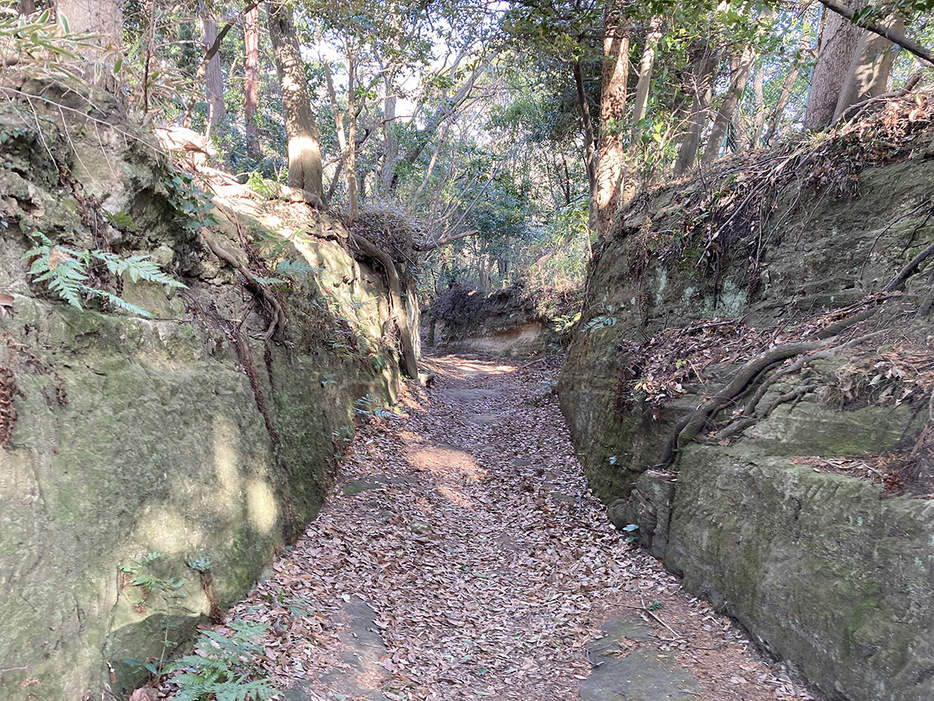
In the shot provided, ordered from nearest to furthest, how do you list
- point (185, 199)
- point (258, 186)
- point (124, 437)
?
1. point (124, 437)
2. point (185, 199)
3. point (258, 186)

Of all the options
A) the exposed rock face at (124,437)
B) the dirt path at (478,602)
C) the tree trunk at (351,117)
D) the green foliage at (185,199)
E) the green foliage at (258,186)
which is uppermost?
the tree trunk at (351,117)

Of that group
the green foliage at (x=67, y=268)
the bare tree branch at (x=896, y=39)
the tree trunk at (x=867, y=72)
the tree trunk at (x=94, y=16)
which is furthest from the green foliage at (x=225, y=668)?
the tree trunk at (x=867, y=72)

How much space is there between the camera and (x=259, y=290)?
6719 mm

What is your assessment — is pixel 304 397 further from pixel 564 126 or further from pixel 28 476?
pixel 564 126

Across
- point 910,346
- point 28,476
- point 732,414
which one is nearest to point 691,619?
point 732,414

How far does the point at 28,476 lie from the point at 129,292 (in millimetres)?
2081

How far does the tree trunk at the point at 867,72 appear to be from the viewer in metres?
6.60

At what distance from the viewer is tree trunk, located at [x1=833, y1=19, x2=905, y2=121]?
6598 millimetres

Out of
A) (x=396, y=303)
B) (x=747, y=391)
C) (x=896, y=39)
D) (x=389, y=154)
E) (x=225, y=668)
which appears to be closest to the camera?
(x=225, y=668)

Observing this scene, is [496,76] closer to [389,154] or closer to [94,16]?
[389,154]

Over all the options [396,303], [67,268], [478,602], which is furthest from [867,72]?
[396,303]

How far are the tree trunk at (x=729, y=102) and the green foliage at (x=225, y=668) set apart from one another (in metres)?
10.8

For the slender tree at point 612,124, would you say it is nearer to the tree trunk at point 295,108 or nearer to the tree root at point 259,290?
the tree trunk at point 295,108

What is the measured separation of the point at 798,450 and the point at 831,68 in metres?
6.12
